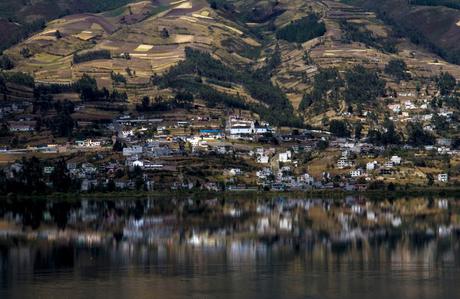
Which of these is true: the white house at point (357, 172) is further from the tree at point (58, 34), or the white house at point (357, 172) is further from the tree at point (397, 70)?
the tree at point (58, 34)

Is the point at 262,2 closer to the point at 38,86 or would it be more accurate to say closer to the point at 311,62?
the point at 311,62

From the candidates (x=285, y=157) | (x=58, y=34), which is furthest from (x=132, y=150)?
(x=58, y=34)

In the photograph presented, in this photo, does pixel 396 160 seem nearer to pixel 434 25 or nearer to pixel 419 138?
pixel 419 138

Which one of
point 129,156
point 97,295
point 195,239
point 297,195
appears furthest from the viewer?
point 129,156

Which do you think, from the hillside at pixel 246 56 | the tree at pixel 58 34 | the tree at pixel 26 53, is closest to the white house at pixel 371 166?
the hillside at pixel 246 56

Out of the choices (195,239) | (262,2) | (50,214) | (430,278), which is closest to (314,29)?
(262,2)

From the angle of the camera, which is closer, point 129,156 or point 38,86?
point 129,156
